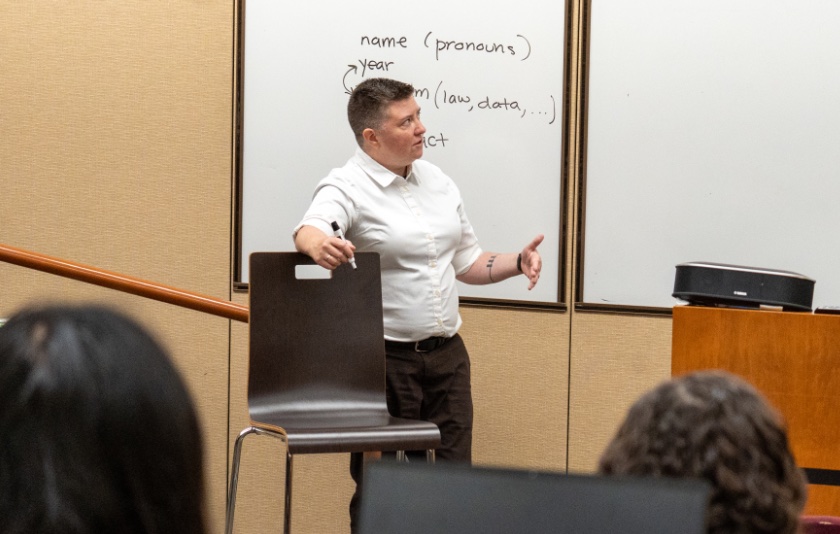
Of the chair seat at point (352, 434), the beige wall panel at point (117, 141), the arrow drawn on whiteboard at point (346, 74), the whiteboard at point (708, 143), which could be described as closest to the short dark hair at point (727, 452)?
the chair seat at point (352, 434)

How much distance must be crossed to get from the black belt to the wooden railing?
550mm

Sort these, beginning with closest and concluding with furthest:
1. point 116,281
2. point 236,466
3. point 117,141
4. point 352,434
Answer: point 352,434 → point 236,466 → point 116,281 → point 117,141

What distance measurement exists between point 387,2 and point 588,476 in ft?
9.78

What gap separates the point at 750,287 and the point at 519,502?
1644 mm

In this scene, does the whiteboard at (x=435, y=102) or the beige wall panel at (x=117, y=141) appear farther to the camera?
the beige wall panel at (x=117, y=141)

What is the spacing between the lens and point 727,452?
0.97 m

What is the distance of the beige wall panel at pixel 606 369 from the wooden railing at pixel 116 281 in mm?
1137

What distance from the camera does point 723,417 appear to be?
3.22ft

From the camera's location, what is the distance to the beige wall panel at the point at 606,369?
3.50m

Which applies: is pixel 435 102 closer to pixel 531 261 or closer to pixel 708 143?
pixel 531 261

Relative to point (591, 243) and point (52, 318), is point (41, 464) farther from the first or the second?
point (591, 243)

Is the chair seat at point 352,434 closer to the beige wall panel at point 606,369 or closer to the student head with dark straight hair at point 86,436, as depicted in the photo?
the beige wall panel at point 606,369

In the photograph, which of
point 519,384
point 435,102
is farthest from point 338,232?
point 519,384

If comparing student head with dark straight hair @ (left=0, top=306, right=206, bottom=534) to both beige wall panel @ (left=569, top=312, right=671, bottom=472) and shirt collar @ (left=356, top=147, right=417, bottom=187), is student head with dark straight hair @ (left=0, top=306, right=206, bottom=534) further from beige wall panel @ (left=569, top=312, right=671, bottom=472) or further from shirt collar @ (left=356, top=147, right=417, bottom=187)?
beige wall panel @ (left=569, top=312, right=671, bottom=472)
